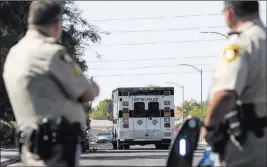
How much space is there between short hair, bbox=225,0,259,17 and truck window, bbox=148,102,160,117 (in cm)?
3141

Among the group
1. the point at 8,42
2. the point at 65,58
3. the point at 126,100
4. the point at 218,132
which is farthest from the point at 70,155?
the point at 126,100

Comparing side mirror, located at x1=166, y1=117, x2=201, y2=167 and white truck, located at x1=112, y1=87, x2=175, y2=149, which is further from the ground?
white truck, located at x1=112, y1=87, x2=175, y2=149

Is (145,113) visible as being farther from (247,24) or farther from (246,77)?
(246,77)

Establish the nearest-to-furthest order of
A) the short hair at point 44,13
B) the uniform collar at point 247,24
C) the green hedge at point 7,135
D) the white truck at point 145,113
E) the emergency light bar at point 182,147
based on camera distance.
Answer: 1. the emergency light bar at point 182,147
2. the uniform collar at point 247,24
3. the short hair at point 44,13
4. the white truck at point 145,113
5. the green hedge at point 7,135

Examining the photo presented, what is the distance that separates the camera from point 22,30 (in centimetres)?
2838

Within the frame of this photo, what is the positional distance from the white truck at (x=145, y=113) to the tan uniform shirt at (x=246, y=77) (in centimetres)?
3148

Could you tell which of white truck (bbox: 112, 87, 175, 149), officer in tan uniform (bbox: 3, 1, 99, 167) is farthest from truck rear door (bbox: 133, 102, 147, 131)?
officer in tan uniform (bbox: 3, 1, 99, 167)

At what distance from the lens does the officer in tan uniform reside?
5.05 m

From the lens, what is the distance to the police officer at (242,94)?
4.84 meters

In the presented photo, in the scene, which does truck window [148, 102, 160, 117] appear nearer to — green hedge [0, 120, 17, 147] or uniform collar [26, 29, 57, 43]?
green hedge [0, 120, 17, 147]

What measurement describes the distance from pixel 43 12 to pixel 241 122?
1.48 m

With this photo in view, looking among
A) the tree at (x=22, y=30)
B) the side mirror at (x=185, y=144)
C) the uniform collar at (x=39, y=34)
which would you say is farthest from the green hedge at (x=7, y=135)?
the side mirror at (x=185, y=144)

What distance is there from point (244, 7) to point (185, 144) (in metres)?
0.97

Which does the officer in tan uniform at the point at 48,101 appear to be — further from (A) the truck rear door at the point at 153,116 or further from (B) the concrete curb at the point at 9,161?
(A) the truck rear door at the point at 153,116
